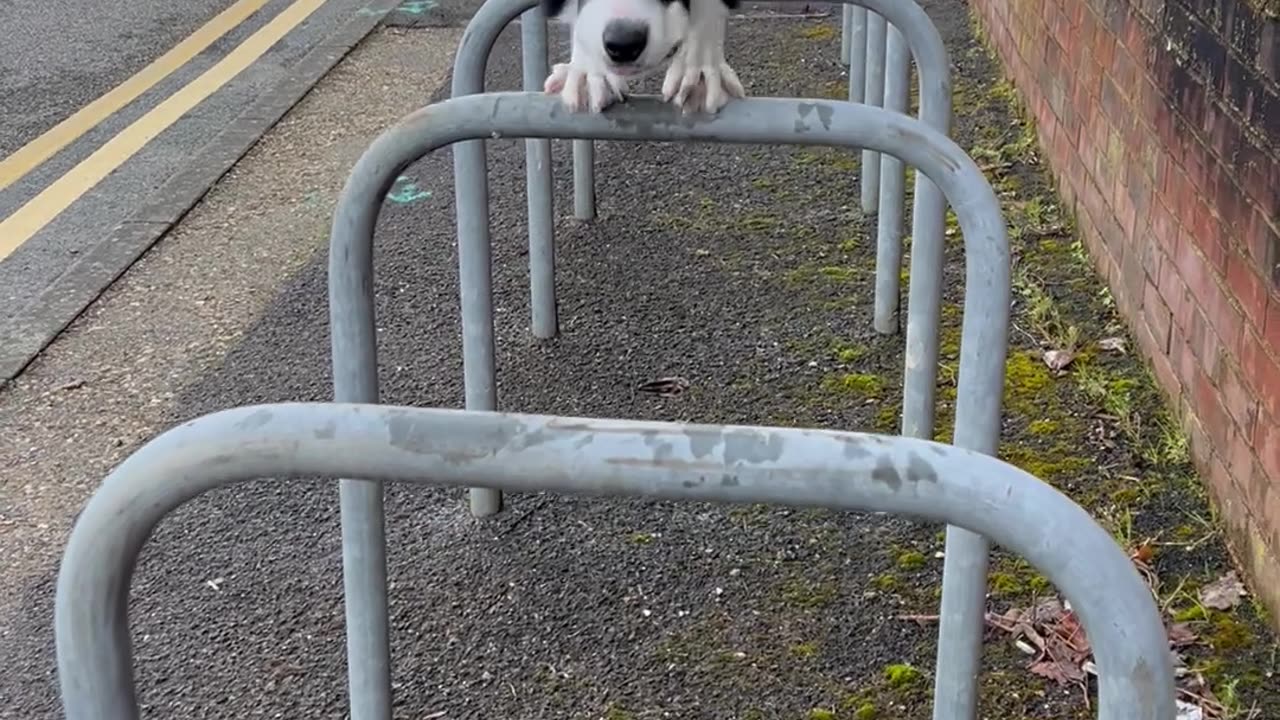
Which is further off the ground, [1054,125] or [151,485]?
[151,485]

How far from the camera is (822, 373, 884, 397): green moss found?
357 centimetres

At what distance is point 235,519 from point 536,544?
626 millimetres

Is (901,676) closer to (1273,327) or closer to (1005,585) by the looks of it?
(1005,585)

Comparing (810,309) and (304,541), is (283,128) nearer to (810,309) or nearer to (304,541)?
(810,309)

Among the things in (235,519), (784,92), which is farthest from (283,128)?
(235,519)

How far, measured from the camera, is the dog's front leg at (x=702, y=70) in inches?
83.3

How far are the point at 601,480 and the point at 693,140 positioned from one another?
3.35 ft

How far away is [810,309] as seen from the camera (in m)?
4.05

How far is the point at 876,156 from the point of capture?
4.54 metres

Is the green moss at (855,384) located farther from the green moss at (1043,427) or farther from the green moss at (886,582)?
the green moss at (886,582)

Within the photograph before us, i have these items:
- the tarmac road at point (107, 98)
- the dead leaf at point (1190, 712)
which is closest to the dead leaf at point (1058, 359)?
the dead leaf at point (1190, 712)

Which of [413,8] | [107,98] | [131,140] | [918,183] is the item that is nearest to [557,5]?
[918,183]

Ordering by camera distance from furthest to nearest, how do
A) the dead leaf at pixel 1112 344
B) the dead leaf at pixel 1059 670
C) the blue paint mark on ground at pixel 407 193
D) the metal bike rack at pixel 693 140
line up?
1. the blue paint mark on ground at pixel 407 193
2. the dead leaf at pixel 1112 344
3. the dead leaf at pixel 1059 670
4. the metal bike rack at pixel 693 140

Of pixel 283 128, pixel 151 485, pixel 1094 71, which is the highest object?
pixel 151 485
